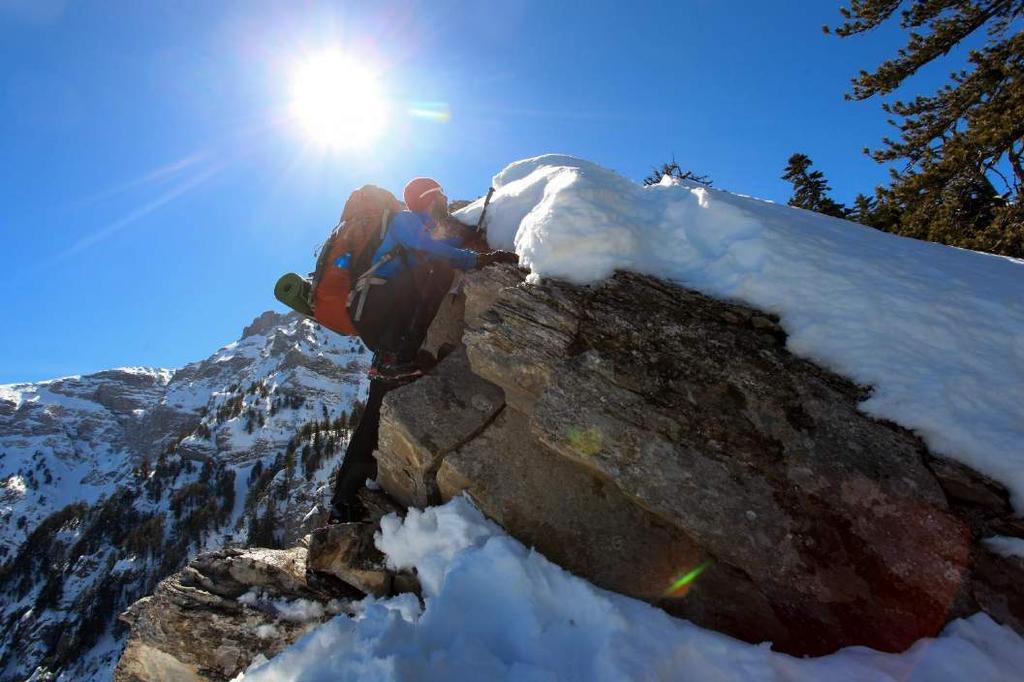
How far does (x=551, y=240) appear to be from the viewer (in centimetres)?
700

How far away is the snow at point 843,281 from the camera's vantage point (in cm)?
504

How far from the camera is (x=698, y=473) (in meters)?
5.18

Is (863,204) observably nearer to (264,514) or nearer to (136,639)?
(136,639)

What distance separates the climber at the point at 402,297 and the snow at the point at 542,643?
3.29m

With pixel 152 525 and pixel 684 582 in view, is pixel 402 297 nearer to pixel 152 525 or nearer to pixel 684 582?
pixel 684 582

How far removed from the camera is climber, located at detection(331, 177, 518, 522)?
776 centimetres

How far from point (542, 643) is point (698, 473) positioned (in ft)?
7.63

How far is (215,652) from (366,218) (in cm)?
672

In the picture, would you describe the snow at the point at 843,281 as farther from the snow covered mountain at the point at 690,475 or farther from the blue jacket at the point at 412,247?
the blue jacket at the point at 412,247

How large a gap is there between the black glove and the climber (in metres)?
0.02

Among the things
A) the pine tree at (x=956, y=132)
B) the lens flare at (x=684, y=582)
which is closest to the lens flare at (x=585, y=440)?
the lens flare at (x=684, y=582)

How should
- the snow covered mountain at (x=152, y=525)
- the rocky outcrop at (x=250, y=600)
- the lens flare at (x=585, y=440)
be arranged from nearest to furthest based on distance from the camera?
the lens flare at (x=585, y=440)
the rocky outcrop at (x=250, y=600)
the snow covered mountain at (x=152, y=525)

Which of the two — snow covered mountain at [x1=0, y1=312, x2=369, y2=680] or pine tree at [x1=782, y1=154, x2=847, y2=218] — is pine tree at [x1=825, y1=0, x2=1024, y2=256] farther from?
snow covered mountain at [x1=0, y1=312, x2=369, y2=680]

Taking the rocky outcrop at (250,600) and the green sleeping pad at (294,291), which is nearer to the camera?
the rocky outcrop at (250,600)
